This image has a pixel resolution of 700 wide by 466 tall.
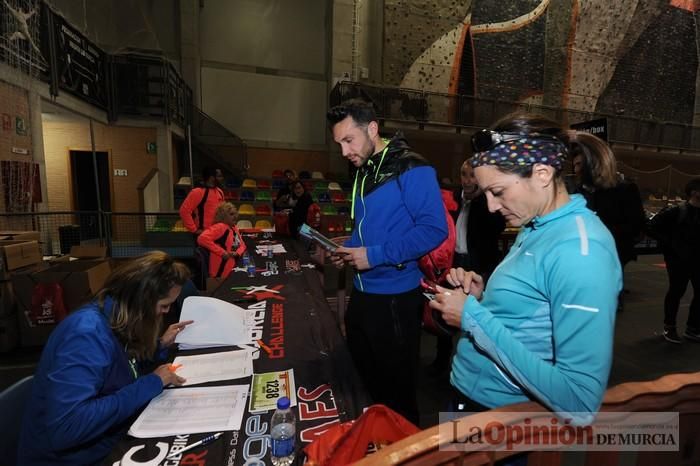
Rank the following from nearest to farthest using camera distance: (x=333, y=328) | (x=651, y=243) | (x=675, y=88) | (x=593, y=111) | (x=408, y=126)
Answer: (x=333, y=328) < (x=651, y=243) < (x=408, y=126) < (x=593, y=111) < (x=675, y=88)

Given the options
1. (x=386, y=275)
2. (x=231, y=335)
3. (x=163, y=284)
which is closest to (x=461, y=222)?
(x=386, y=275)

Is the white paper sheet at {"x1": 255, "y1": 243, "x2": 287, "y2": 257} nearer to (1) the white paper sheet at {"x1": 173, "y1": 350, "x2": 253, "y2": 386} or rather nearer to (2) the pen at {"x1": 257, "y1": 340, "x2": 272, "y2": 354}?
(2) the pen at {"x1": 257, "y1": 340, "x2": 272, "y2": 354}

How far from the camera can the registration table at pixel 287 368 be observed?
3.19ft

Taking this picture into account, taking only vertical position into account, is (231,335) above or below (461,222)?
below

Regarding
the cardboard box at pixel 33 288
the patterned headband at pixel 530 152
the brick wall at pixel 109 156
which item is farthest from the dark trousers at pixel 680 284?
the brick wall at pixel 109 156

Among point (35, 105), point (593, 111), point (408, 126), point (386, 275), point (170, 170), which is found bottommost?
point (386, 275)

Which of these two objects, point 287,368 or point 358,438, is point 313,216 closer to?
point 287,368

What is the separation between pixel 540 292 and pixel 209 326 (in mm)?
1440

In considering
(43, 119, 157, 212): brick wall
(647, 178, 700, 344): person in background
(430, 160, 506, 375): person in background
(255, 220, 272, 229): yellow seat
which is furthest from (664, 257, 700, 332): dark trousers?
(43, 119, 157, 212): brick wall

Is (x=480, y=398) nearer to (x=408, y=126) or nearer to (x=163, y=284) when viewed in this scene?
(x=163, y=284)

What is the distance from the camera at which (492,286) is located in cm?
93

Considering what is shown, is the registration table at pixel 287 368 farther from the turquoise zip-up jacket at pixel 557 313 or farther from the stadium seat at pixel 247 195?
the stadium seat at pixel 247 195

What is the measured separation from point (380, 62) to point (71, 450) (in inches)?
432

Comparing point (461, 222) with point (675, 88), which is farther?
point (675, 88)
